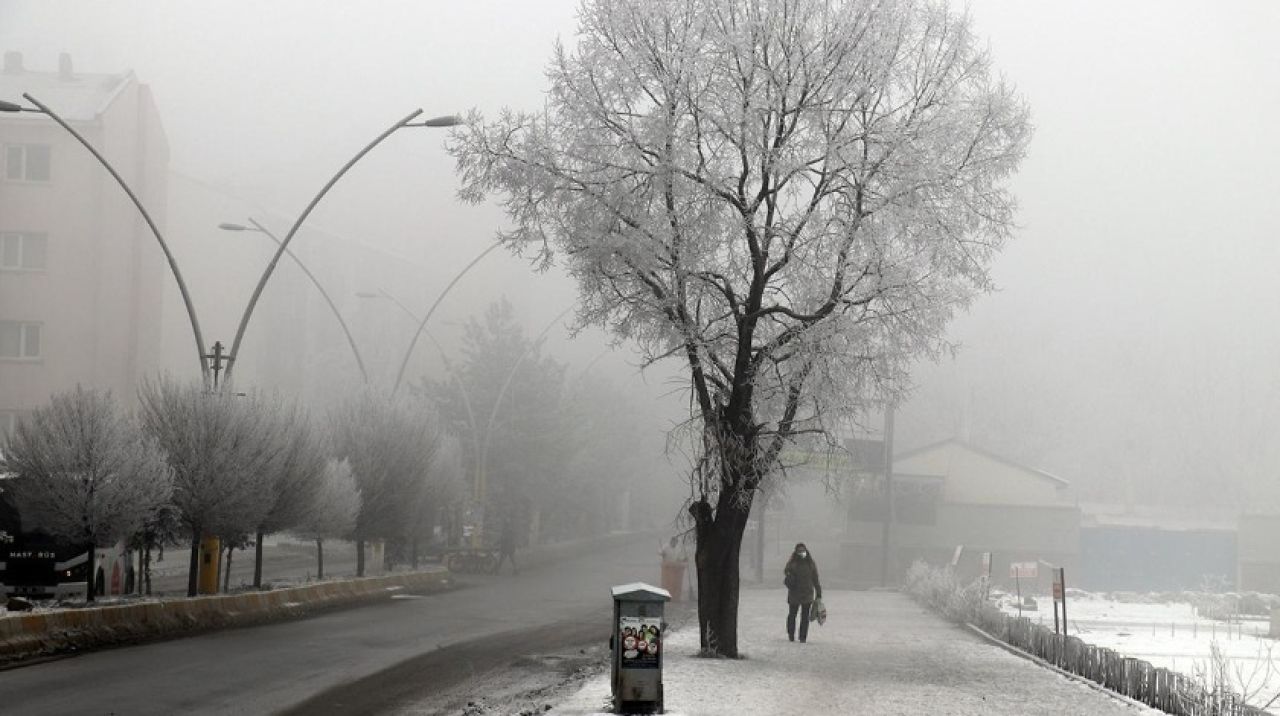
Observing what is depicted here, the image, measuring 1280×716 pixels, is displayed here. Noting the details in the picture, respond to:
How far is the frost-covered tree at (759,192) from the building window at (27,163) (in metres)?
47.8

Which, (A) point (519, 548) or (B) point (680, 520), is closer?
(B) point (680, 520)

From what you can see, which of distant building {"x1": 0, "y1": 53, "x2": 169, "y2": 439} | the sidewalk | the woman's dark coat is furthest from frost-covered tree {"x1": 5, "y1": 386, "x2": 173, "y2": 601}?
distant building {"x1": 0, "y1": 53, "x2": 169, "y2": 439}

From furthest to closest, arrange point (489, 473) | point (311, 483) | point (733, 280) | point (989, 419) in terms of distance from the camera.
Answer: point (989, 419) → point (489, 473) → point (311, 483) → point (733, 280)

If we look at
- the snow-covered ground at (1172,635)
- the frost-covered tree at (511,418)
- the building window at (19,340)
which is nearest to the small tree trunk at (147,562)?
the snow-covered ground at (1172,635)

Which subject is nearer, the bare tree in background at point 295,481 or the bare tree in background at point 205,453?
the bare tree in background at point 205,453

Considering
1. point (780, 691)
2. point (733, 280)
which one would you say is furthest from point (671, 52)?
point (780, 691)

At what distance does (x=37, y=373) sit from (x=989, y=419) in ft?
360

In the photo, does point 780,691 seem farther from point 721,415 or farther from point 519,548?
point 519,548

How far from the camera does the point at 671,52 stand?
1969cm

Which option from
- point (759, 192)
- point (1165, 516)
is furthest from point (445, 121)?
point (1165, 516)

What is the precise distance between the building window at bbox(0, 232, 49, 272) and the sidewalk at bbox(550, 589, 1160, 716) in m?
45.4

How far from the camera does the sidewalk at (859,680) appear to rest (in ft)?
49.6

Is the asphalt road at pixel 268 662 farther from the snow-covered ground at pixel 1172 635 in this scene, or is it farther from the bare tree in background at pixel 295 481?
the snow-covered ground at pixel 1172 635

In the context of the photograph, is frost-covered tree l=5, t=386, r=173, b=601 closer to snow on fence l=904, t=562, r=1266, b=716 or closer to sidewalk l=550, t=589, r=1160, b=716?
sidewalk l=550, t=589, r=1160, b=716
